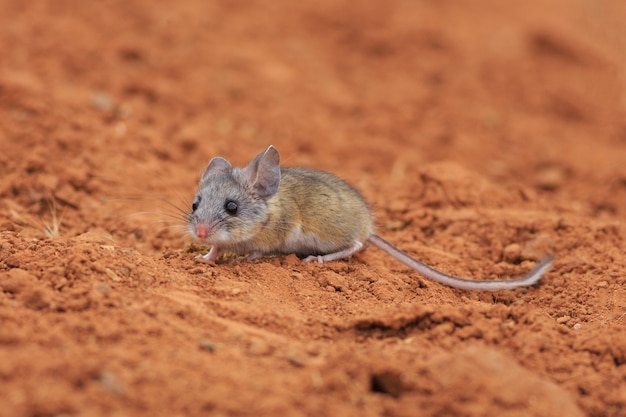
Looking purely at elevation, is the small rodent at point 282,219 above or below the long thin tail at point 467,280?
above

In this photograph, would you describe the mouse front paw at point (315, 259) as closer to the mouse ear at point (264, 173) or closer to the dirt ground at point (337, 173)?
the dirt ground at point (337, 173)

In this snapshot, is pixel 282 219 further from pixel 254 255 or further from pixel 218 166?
pixel 218 166

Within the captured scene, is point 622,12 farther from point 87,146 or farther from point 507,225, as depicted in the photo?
point 87,146

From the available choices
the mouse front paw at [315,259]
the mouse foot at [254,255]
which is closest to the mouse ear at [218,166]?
the mouse foot at [254,255]

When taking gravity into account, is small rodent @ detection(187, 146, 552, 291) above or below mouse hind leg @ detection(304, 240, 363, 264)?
above

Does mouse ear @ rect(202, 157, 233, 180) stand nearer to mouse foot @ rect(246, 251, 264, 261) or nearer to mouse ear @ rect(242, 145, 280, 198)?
mouse ear @ rect(242, 145, 280, 198)

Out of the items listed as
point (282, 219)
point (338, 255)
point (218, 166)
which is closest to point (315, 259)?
point (338, 255)

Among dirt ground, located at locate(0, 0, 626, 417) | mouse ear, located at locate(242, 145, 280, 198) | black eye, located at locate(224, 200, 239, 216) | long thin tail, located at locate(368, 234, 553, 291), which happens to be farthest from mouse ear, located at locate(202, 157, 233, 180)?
long thin tail, located at locate(368, 234, 553, 291)

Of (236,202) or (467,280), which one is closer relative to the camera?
(467,280)
